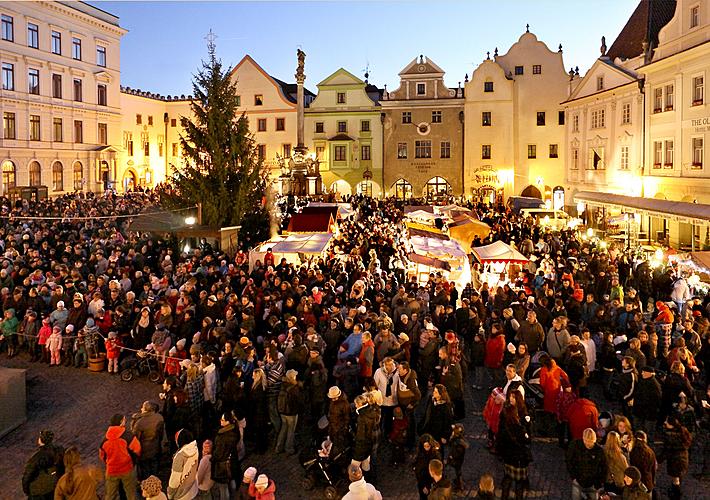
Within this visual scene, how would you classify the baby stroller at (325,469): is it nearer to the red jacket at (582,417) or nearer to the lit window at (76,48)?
the red jacket at (582,417)

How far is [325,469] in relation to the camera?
8031 millimetres

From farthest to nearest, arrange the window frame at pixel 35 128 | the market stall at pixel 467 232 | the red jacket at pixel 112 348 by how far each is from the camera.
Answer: the window frame at pixel 35 128, the market stall at pixel 467 232, the red jacket at pixel 112 348

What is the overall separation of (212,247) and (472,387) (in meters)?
13.0

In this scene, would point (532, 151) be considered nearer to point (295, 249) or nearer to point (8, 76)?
point (295, 249)

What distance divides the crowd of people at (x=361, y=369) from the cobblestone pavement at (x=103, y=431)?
199 mm

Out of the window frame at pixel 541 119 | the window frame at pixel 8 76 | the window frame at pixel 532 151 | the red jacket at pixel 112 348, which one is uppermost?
the window frame at pixel 8 76

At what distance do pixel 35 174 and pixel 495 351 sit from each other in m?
38.1

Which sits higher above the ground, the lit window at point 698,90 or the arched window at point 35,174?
the lit window at point 698,90

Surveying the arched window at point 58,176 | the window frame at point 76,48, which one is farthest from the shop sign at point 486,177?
the window frame at point 76,48

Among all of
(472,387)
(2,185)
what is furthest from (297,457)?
(2,185)

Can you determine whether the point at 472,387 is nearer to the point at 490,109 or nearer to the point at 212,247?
the point at 212,247

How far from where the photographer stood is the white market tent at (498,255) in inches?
675

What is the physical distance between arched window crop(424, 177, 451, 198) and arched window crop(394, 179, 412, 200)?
1287 mm

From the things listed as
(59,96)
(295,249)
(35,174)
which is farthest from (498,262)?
(59,96)
